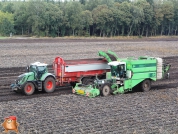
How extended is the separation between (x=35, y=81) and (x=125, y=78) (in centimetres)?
538

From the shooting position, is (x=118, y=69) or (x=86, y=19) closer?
(x=118, y=69)

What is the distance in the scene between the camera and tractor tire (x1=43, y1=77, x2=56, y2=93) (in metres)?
19.9

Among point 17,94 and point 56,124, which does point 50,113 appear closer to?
point 56,124

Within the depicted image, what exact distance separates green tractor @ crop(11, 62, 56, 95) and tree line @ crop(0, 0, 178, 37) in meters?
56.8

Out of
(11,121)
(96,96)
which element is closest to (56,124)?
(11,121)

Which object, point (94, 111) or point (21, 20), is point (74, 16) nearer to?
point (21, 20)

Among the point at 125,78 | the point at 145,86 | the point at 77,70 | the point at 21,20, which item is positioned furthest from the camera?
the point at 21,20

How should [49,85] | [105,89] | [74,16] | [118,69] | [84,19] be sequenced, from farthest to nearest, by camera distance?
[84,19], [74,16], [49,85], [118,69], [105,89]

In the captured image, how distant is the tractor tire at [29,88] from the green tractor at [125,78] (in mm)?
2447

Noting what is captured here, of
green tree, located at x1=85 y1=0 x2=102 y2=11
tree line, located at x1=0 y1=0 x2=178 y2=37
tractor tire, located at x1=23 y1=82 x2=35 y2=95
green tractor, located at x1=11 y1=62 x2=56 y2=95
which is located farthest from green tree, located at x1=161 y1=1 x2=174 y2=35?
tractor tire, located at x1=23 y1=82 x2=35 y2=95

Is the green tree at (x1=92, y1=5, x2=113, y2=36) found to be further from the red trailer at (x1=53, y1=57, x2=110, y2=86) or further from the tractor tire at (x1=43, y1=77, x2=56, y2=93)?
the tractor tire at (x1=43, y1=77, x2=56, y2=93)

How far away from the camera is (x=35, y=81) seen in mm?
19719

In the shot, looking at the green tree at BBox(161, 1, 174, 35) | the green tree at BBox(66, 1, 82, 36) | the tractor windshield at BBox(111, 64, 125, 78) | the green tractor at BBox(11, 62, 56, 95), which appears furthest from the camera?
the green tree at BBox(161, 1, 174, 35)

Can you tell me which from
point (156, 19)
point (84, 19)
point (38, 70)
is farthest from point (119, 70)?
point (156, 19)
